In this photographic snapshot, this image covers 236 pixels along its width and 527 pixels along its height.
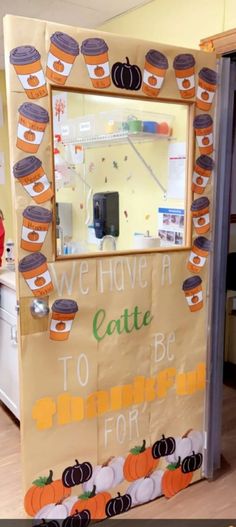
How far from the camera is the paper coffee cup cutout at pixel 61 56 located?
1.56 meters

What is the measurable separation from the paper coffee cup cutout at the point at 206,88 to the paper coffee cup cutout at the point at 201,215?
389mm

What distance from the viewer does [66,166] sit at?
3.16m

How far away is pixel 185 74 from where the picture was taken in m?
1.84

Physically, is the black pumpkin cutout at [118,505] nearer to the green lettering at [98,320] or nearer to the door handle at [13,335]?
the green lettering at [98,320]

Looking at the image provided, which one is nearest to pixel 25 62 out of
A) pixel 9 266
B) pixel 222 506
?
pixel 9 266

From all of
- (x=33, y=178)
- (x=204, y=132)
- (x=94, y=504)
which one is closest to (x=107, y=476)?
(x=94, y=504)

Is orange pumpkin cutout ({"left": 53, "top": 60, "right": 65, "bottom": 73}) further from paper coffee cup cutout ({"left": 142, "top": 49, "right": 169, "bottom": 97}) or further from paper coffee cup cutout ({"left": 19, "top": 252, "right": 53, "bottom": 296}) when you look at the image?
paper coffee cup cutout ({"left": 19, "top": 252, "right": 53, "bottom": 296})

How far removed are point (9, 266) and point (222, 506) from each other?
1794 mm

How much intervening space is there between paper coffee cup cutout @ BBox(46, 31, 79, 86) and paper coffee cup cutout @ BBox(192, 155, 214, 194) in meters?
0.67

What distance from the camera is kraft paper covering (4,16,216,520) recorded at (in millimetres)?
1614

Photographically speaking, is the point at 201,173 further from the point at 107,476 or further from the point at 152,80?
the point at 107,476

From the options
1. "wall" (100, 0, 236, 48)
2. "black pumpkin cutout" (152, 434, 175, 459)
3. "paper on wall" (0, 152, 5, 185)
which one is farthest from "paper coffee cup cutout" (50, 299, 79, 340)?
"paper on wall" (0, 152, 5, 185)

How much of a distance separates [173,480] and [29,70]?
186 centimetres

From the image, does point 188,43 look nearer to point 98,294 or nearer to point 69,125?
point 69,125
